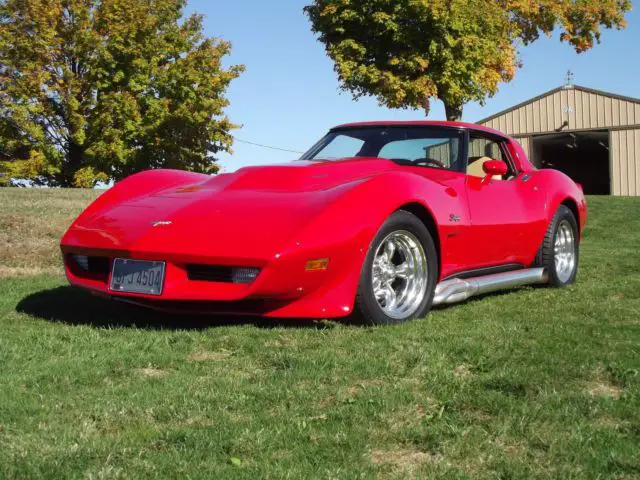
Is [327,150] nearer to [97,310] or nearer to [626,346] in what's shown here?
[97,310]

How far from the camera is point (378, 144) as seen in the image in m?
6.11

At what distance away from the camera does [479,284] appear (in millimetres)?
5480

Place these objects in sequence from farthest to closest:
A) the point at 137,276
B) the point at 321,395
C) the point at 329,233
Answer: the point at 137,276
the point at 329,233
the point at 321,395

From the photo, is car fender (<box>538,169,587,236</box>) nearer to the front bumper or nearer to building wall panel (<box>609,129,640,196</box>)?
the front bumper

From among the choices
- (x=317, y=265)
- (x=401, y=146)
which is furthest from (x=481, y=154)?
(x=317, y=265)

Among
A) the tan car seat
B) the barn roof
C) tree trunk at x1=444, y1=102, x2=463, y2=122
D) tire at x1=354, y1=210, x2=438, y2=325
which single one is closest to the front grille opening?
tire at x1=354, y1=210, x2=438, y2=325

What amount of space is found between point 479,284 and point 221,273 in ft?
6.46

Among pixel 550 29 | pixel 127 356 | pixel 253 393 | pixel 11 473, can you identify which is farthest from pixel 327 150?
pixel 550 29

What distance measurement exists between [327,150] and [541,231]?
1.87m

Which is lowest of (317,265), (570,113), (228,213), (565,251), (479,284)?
(479,284)

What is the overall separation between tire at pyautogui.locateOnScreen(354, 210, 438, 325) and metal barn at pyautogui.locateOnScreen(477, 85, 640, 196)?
28.6 metres

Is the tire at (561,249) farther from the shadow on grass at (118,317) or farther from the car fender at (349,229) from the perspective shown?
the shadow on grass at (118,317)

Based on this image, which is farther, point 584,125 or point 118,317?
point 584,125

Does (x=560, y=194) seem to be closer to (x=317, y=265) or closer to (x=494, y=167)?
(x=494, y=167)
